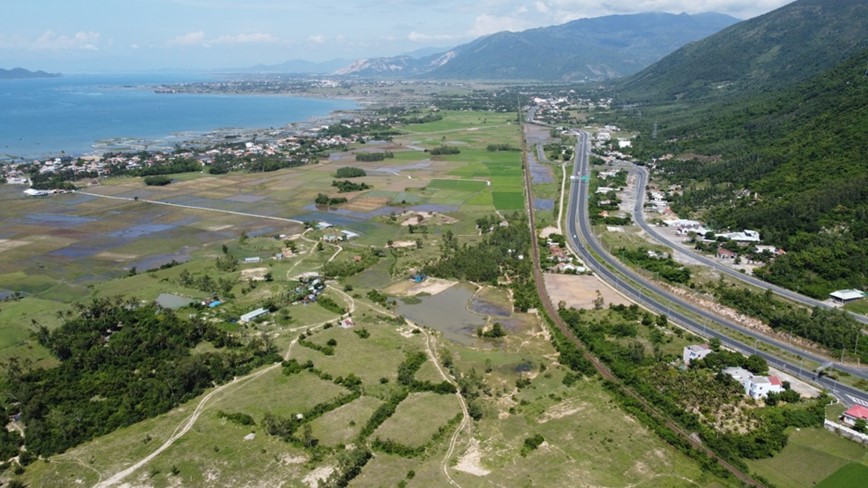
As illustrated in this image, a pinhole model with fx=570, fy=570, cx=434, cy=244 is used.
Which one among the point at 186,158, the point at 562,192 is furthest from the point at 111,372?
the point at 186,158

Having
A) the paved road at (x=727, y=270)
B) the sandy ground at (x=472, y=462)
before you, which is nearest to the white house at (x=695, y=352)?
the paved road at (x=727, y=270)

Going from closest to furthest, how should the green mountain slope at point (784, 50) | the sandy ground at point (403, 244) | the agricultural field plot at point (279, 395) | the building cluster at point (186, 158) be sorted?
the agricultural field plot at point (279, 395) → the sandy ground at point (403, 244) → the building cluster at point (186, 158) → the green mountain slope at point (784, 50)

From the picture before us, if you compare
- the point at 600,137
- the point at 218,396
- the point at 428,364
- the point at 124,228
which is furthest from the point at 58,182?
the point at 600,137

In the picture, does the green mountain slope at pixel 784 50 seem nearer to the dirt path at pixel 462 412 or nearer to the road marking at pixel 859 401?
the road marking at pixel 859 401

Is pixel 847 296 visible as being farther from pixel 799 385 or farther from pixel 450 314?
pixel 450 314

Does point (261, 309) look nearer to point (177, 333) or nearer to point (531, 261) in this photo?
point (177, 333)
